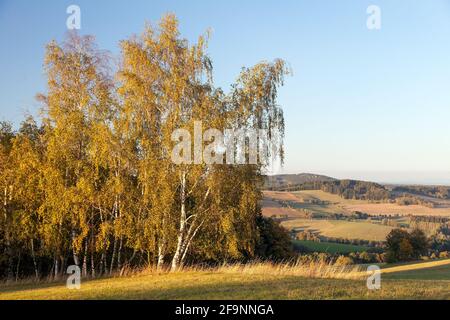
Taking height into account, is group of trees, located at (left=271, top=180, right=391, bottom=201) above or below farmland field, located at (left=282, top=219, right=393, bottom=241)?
above

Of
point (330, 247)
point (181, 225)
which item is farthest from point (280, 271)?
point (330, 247)

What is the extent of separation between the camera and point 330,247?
8488 cm

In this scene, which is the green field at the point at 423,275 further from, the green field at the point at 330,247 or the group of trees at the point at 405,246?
the group of trees at the point at 405,246

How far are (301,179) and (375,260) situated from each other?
6620cm

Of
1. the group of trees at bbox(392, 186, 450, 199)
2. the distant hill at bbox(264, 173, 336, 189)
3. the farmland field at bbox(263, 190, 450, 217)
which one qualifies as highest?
the distant hill at bbox(264, 173, 336, 189)

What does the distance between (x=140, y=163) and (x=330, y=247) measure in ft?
227

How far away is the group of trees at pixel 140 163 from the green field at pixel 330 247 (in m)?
59.9

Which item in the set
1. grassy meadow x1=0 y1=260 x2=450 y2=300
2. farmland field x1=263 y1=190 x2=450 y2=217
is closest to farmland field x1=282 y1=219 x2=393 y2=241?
farmland field x1=263 y1=190 x2=450 y2=217

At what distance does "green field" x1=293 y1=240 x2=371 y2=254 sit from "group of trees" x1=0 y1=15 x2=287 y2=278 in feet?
196

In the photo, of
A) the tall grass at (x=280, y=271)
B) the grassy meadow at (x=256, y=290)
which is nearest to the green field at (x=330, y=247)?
the tall grass at (x=280, y=271)

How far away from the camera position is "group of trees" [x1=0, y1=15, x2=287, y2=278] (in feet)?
73.0

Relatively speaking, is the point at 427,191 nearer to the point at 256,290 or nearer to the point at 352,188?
the point at 352,188

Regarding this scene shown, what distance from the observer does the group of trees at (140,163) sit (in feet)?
73.0

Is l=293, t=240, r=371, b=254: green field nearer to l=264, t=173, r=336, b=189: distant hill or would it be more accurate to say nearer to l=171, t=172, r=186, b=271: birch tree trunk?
l=264, t=173, r=336, b=189: distant hill
